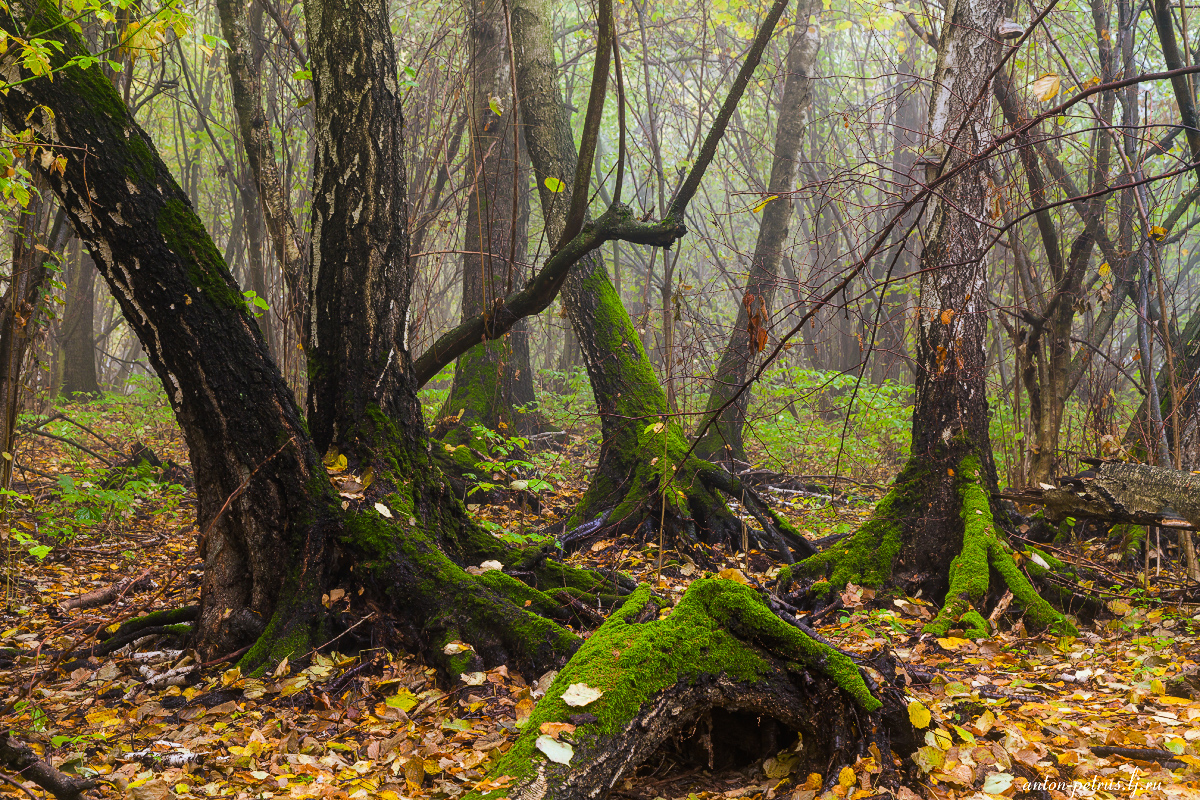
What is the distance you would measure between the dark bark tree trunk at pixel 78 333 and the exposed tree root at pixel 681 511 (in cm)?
1319

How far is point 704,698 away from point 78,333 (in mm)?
16789

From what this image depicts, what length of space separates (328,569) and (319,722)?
735mm

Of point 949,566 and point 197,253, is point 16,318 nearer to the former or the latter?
point 197,253

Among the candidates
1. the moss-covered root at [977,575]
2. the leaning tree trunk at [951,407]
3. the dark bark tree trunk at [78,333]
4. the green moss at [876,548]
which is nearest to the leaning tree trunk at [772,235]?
the green moss at [876,548]

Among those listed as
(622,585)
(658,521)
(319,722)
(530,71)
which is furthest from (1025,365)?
(319,722)

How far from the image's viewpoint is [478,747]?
2.68 meters

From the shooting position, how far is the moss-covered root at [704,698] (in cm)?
210

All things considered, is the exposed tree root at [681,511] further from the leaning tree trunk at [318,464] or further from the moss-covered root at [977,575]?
the leaning tree trunk at [318,464]

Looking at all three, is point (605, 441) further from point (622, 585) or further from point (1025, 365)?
point (1025, 365)

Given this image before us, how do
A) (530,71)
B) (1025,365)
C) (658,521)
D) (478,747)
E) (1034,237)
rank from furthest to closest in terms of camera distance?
(1034,237) < (530,71) < (1025,365) < (658,521) < (478,747)

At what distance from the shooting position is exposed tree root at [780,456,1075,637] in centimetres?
414

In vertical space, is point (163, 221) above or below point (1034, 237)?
below

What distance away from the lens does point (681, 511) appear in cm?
573

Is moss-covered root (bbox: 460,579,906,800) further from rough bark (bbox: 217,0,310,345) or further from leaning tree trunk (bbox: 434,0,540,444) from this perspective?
leaning tree trunk (bbox: 434,0,540,444)
